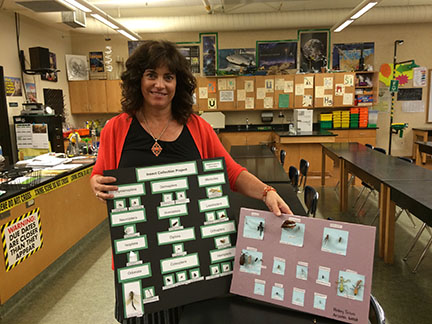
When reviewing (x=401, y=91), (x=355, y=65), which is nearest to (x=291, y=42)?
(x=355, y=65)

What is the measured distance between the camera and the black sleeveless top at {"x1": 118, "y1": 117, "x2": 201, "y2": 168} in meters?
1.25

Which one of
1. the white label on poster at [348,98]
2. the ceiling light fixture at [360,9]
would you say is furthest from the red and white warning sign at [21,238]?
the white label on poster at [348,98]

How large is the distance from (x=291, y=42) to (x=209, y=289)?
26.4ft

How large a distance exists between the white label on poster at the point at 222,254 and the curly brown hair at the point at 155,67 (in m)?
0.53

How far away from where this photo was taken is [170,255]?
1142 millimetres

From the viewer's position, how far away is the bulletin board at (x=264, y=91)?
778cm

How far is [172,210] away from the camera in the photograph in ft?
3.81

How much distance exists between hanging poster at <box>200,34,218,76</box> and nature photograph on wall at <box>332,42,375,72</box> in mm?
2958

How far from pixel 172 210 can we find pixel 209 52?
7805mm

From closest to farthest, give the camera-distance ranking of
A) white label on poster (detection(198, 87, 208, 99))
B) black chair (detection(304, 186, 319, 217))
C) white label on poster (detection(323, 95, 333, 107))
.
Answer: black chair (detection(304, 186, 319, 217)), white label on poster (detection(323, 95, 333, 107)), white label on poster (detection(198, 87, 208, 99))

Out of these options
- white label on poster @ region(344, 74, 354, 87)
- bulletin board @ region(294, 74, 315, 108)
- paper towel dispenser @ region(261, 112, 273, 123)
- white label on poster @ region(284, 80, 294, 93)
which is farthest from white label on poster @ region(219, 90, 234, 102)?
white label on poster @ region(344, 74, 354, 87)

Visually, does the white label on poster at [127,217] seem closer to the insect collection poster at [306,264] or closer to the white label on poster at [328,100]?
the insect collection poster at [306,264]

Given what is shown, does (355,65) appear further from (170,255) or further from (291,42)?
(170,255)

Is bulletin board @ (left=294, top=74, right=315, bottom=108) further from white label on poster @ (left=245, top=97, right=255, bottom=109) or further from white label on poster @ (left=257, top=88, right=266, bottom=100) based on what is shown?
white label on poster @ (left=245, top=97, right=255, bottom=109)
